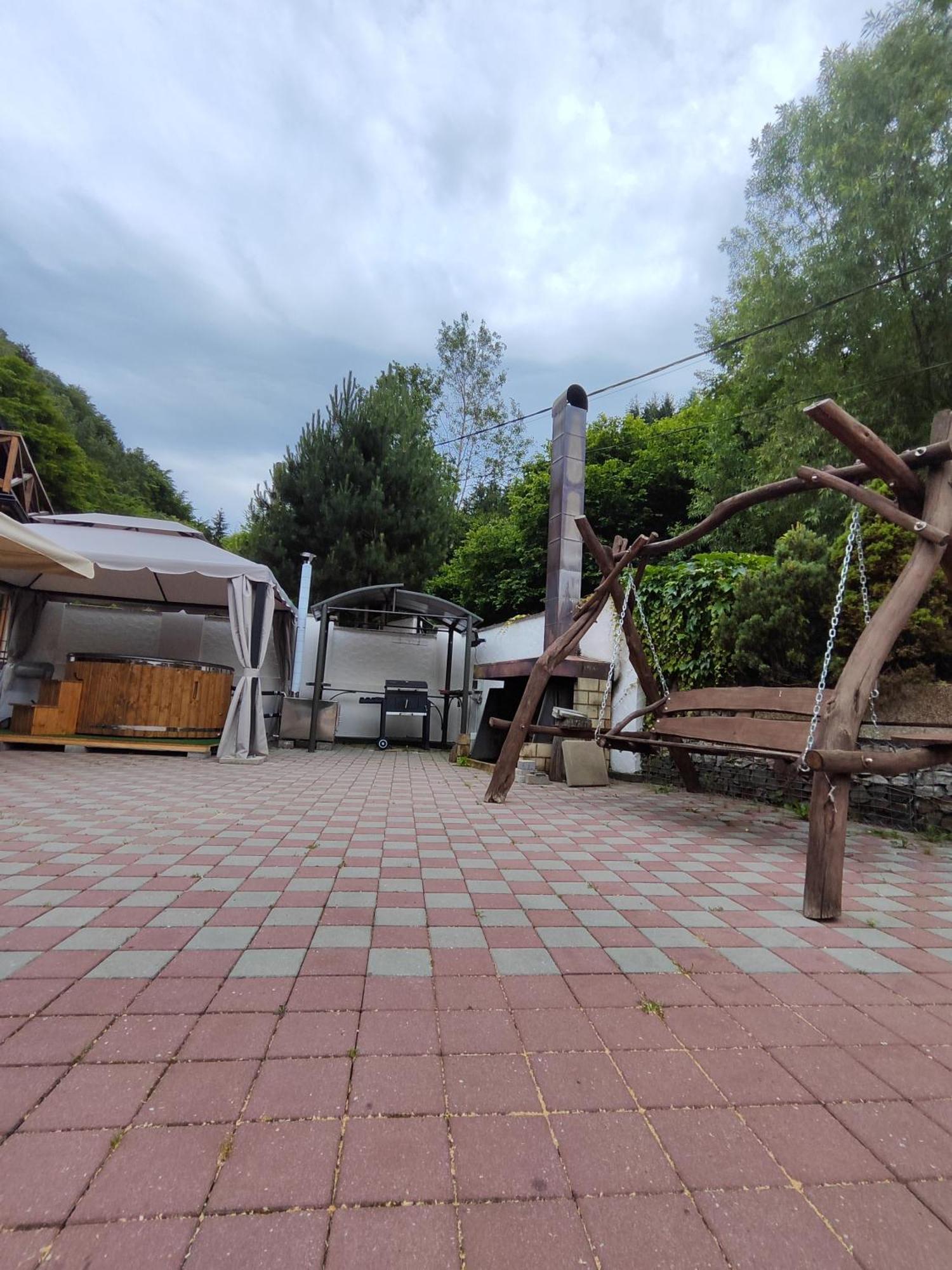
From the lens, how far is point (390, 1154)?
113cm

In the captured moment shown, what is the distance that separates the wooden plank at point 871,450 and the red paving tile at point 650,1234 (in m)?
3.19

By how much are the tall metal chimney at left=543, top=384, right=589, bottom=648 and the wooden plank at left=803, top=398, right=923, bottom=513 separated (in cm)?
429

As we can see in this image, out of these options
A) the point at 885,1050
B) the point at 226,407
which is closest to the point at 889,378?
the point at 885,1050

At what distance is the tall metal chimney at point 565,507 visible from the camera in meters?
7.62

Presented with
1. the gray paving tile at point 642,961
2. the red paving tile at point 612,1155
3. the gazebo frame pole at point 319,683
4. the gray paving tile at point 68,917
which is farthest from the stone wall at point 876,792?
the gazebo frame pole at point 319,683

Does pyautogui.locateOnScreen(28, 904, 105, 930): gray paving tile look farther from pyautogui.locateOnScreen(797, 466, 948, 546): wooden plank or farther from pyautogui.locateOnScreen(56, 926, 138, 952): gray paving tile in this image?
pyautogui.locateOnScreen(797, 466, 948, 546): wooden plank

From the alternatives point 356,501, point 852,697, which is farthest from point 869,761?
point 356,501

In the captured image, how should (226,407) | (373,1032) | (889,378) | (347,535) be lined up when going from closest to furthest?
(373,1032) < (889,378) < (347,535) < (226,407)

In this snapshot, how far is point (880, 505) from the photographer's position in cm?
330

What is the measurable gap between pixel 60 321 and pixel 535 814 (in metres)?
19.9

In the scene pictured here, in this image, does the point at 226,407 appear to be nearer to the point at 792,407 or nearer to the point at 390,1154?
the point at 792,407

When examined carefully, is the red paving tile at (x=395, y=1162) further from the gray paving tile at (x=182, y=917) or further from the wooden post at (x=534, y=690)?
the wooden post at (x=534, y=690)

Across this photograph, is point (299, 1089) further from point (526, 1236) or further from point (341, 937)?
point (341, 937)

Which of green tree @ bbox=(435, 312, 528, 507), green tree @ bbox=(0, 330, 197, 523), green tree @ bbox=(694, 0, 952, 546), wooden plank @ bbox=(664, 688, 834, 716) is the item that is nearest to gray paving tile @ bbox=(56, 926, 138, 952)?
wooden plank @ bbox=(664, 688, 834, 716)
